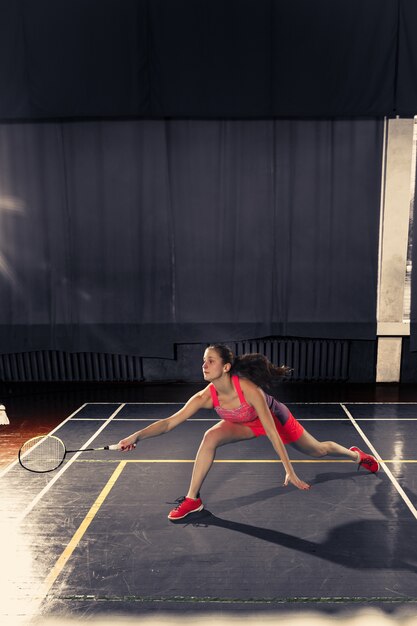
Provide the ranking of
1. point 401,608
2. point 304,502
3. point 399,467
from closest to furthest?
1. point 401,608
2. point 304,502
3. point 399,467

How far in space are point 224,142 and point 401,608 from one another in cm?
652

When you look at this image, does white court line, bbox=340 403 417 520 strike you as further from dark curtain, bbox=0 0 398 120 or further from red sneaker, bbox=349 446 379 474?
dark curtain, bbox=0 0 398 120

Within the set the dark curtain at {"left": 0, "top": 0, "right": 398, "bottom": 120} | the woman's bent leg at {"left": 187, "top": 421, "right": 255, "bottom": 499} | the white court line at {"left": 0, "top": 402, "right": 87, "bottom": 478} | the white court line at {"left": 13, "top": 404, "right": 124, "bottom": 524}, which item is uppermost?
the dark curtain at {"left": 0, "top": 0, "right": 398, "bottom": 120}

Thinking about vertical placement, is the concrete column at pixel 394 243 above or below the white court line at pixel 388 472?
above

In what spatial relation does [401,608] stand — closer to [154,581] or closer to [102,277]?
[154,581]

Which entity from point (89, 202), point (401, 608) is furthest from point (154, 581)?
point (89, 202)

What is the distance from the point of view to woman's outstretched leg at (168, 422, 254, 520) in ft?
13.9

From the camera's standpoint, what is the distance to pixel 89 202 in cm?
839

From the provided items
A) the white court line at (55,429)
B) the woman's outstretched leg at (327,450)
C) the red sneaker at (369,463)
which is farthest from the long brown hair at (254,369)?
the white court line at (55,429)

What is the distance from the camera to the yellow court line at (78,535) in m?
3.60

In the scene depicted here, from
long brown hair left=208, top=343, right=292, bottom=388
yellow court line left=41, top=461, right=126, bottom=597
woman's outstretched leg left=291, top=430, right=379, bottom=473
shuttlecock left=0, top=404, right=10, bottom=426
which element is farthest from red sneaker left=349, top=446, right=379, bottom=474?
shuttlecock left=0, top=404, right=10, bottom=426

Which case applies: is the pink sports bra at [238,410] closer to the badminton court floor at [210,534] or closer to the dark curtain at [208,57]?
the badminton court floor at [210,534]

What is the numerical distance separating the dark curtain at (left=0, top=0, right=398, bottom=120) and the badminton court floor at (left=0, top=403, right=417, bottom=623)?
4638 mm

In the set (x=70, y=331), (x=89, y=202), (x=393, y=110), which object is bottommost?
(x=70, y=331)
